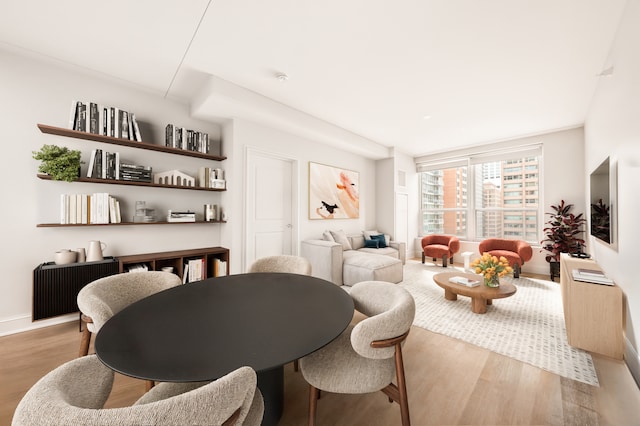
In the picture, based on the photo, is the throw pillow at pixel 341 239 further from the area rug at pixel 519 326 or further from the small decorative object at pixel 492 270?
the small decorative object at pixel 492 270

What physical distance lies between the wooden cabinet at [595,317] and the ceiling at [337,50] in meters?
2.26

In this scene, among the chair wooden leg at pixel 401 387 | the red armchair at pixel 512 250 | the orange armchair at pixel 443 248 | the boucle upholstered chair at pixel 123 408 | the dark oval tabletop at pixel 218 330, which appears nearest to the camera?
the boucle upholstered chair at pixel 123 408

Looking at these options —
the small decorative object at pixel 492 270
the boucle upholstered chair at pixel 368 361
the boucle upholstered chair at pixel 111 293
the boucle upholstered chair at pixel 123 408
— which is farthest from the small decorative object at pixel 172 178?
the small decorative object at pixel 492 270

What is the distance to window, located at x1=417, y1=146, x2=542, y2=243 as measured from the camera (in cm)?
525

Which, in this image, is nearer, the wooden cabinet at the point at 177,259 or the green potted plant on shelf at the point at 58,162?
the green potted plant on shelf at the point at 58,162

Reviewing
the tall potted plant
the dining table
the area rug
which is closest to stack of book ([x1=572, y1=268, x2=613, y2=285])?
the area rug

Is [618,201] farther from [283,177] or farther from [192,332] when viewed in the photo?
[283,177]

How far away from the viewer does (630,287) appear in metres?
1.93

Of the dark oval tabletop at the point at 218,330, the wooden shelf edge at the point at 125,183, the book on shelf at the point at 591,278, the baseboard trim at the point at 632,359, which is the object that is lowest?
the baseboard trim at the point at 632,359

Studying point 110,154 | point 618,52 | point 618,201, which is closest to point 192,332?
point 110,154

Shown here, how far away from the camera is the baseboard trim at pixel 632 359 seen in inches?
71.3

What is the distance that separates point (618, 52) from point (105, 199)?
5127 mm

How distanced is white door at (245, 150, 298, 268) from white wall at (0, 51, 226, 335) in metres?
1.37

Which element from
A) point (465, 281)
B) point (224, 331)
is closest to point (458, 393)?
point (224, 331)
